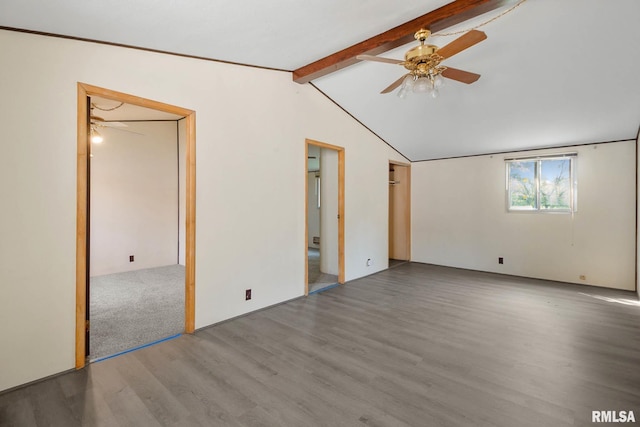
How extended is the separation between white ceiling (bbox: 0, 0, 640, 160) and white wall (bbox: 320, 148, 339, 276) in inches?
35.0

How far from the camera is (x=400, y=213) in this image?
6453 millimetres

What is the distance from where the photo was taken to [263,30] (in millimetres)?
2500

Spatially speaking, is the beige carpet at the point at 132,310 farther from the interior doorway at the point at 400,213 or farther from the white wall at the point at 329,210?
the interior doorway at the point at 400,213

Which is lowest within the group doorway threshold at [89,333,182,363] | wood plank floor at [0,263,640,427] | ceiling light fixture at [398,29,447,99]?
wood plank floor at [0,263,640,427]

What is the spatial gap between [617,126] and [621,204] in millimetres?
1168

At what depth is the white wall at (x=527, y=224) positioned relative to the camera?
13.9 ft

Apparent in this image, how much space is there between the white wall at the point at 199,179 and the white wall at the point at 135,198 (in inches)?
112

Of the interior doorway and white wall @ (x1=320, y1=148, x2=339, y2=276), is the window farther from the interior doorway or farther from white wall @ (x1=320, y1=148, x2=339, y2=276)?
white wall @ (x1=320, y1=148, x2=339, y2=276)

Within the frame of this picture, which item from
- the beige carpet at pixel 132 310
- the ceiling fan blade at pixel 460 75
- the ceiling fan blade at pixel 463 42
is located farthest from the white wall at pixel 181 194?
the ceiling fan blade at pixel 463 42

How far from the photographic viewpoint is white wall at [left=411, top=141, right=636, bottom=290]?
4250mm

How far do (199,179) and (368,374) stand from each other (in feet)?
7.39

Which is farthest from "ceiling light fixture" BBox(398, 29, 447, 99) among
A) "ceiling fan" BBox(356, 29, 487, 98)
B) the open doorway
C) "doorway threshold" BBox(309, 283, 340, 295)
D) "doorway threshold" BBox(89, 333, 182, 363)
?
the open doorway

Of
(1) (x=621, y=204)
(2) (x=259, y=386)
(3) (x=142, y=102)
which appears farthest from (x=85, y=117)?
(1) (x=621, y=204)

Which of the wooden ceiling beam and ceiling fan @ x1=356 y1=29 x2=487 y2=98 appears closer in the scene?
ceiling fan @ x1=356 y1=29 x2=487 y2=98
